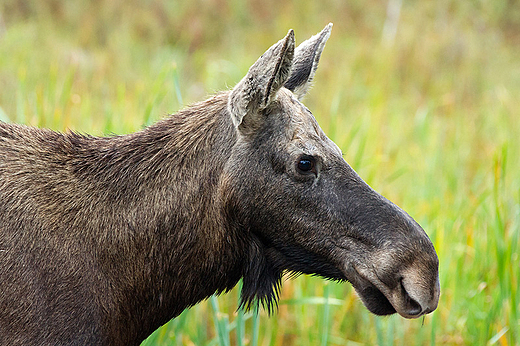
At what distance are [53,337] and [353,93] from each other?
850 centimetres

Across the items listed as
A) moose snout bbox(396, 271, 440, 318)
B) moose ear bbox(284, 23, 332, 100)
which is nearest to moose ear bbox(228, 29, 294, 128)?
moose ear bbox(284, 23, 332, 100)

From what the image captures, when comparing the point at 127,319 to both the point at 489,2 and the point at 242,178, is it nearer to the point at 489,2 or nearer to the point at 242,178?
the point at 242,178

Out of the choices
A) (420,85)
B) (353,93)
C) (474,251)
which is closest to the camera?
(474,251)

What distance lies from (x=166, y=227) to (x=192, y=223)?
10 cm

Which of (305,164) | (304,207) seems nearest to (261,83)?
(305,164)

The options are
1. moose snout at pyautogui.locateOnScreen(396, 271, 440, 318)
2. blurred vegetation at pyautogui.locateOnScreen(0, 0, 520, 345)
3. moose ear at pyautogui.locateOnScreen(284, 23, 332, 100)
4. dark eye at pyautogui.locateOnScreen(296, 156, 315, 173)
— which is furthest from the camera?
blurred vegetation at pyautogui.locateOnScreen(0, 0, 520, 345)

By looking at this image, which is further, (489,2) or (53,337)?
(489,2)

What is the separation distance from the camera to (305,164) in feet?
8.05

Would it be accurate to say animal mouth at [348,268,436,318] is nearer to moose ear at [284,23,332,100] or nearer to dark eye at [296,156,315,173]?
dark eye at [296,156,315,173]

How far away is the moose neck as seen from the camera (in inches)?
98.0

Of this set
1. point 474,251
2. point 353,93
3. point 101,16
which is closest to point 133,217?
point 474,251

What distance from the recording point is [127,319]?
8.21 ft

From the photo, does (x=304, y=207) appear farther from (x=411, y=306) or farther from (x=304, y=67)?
(x=304, y=67)

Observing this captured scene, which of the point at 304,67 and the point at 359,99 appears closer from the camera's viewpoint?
the point at 304,67
